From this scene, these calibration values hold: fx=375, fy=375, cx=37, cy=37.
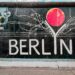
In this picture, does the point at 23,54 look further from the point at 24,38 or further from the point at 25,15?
the point at 25,15

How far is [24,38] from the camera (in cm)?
1450

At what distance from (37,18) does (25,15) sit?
1.58ft

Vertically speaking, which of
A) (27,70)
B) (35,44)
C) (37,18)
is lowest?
(27,70)

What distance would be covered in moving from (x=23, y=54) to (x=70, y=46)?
1.84m

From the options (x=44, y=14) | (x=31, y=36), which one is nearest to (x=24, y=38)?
(x=31, y=36)

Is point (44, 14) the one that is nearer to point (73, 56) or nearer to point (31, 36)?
point (31, 36)

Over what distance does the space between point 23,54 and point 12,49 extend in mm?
467

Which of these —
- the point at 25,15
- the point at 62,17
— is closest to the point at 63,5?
the point at 62,17

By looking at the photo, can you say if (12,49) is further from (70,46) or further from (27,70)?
(70,46)

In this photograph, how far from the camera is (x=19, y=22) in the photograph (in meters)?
14.6

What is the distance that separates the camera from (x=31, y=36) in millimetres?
14523

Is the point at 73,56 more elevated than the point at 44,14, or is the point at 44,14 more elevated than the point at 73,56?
the point at 44,14

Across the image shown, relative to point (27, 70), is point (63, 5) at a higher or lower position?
higher

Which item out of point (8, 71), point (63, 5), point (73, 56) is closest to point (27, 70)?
point (8, 71)
